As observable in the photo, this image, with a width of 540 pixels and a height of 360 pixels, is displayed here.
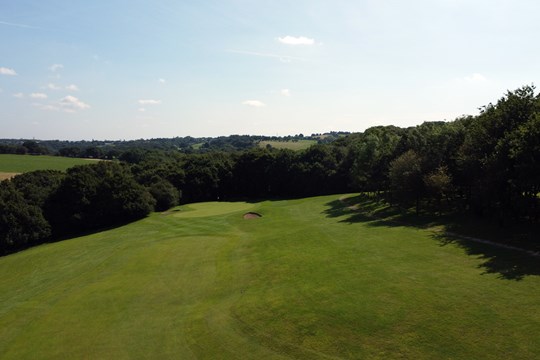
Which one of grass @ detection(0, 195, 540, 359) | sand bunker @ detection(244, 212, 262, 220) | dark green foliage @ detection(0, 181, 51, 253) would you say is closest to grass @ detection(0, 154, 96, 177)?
dark green foliage @ detection(0, 181, 51, 253)

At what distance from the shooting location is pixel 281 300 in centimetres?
2441

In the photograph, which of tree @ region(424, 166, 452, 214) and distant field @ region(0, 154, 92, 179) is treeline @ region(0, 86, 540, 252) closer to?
tree @ region(424, 166, 452, 214)

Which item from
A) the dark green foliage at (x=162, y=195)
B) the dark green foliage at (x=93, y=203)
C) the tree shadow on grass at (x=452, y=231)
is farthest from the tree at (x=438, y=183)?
the dark green foliage at (x=162, y=195)

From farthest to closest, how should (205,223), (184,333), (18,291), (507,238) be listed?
(205,223), (18,291), (507,238), (184,333)

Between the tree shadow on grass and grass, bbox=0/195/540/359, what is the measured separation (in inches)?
14.7

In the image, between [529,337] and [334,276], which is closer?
[529,337]

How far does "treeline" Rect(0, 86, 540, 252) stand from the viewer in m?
34.1

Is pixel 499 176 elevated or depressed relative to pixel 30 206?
elevated

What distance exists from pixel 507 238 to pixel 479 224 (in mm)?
5625

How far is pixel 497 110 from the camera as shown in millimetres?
39531

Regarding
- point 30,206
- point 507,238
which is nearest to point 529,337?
point 507,238

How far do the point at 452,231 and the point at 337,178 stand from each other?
52846 millimetres

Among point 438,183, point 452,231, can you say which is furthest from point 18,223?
point 452,231

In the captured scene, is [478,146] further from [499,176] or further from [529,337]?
[529,337]
